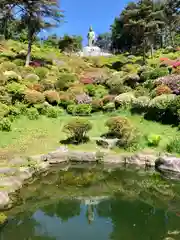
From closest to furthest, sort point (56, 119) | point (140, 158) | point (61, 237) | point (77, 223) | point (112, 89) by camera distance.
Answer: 1. point (61, 237)
2. point (77, 223)
3. point (140, 158)
4. point (56, 119)
5. point (112, 89)

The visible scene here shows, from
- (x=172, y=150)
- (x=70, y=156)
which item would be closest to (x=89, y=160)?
(x=70, y=156)

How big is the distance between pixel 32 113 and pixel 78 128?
6015mm

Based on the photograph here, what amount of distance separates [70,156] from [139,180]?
3960 millimetres

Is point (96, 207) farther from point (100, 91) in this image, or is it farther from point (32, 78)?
point (32, 78)

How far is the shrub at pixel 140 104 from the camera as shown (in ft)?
79.0

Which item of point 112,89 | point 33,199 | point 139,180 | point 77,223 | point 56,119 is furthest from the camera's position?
point 112,89

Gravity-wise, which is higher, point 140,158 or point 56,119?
point 56,119

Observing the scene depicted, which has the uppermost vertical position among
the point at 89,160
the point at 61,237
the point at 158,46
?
the point at 158,46

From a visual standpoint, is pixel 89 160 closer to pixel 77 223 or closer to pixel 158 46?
pixel 77 223

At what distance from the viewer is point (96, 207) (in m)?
12.4

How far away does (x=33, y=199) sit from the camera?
12680 millimetres

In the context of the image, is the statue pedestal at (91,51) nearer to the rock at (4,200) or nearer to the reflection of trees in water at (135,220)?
the reflection of trees in water at (135,220)

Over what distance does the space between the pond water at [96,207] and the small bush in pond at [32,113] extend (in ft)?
25.3

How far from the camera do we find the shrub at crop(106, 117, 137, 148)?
18672 millimetres
